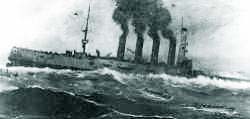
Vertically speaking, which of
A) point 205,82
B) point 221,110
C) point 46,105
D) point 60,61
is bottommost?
point 221,110

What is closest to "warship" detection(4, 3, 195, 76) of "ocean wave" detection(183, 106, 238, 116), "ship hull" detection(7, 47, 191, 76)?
"ship hull" detection(7, 47, 191, 76)

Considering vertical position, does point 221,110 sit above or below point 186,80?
below

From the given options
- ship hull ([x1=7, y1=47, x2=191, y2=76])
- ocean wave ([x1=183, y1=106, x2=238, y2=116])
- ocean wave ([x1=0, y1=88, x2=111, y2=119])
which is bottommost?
ocean wave ([x1=183, y1=106, x2=238, y2=116])

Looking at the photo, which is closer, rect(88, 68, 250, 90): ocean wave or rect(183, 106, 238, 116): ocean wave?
rect(183, 106, 238, 116): ocean wave

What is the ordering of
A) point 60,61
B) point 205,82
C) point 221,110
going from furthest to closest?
point 205,82 → point 60,61 → point 221,110

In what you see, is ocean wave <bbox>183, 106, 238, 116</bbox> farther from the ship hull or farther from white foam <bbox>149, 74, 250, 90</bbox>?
the ship hull

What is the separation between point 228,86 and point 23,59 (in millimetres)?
18736

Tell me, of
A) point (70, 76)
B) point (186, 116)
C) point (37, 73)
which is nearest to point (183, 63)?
point (70, 76)

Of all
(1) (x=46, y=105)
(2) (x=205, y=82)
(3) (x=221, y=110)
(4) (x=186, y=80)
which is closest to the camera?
(1) (x=46, y=105)

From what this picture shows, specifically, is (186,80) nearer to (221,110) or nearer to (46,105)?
(221,110)

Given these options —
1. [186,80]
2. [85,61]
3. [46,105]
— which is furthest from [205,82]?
[46,105]

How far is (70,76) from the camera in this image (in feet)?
84.3

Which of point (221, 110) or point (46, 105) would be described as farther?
point (221, 110)

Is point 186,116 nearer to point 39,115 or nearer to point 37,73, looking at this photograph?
point 39,115
